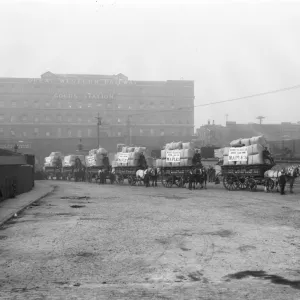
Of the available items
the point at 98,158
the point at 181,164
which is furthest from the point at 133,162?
the point at 98,158

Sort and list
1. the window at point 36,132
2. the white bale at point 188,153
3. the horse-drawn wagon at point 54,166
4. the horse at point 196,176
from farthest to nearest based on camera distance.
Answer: the window at point 36,132, the horse-drawn wagon at point 54,166, the white bale at point 188,153, the horse at point 196,176

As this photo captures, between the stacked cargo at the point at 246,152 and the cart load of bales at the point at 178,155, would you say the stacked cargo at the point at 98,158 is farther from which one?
the stacked cargo at the point at 246,152

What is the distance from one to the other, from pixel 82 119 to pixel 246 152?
2729 inches

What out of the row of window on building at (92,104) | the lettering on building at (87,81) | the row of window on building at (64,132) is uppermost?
the lettering on building at (87,81)

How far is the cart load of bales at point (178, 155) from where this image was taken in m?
28.3

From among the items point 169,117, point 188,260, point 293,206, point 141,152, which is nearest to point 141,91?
point 169,117

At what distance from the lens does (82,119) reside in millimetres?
90500

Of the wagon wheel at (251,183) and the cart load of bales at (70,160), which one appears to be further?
the cart load of bales at (70,160)

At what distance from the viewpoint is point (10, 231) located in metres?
10.4

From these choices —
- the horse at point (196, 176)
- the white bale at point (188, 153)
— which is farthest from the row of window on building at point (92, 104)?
the horse at point (196, 176)

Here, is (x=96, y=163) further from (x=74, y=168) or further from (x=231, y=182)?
(x=231, y=182)

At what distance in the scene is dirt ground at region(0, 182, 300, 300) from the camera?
18.3 ft

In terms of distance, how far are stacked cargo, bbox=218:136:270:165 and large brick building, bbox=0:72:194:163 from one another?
191 feet

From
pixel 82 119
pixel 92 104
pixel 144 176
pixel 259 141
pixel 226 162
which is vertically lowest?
pixel 144 176
